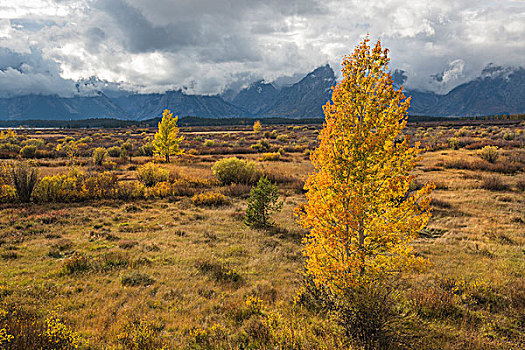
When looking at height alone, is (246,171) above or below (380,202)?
below

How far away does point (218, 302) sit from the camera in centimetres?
670

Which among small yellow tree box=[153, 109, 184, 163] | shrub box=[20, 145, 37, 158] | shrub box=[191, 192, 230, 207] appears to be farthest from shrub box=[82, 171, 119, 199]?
shrub box=[20, 145, 37, 158]

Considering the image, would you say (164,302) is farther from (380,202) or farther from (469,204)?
(469,204)

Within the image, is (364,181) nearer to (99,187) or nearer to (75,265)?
(75,265)

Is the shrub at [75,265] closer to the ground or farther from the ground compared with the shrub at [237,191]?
farther from the ground

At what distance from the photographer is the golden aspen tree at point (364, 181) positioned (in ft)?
16.7

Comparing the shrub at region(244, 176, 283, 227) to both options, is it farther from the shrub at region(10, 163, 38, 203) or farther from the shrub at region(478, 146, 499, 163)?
the shrub at region(478, 146, 499, 163)

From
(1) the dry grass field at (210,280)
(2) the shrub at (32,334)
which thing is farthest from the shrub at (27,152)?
(2) the shrub at (32,334)

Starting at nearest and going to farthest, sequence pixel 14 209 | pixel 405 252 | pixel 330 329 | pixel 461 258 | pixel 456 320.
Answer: pixel 405 252 → pixel 330 329 → pixel 456 320 → pixel 461 258 → pixel 14 209

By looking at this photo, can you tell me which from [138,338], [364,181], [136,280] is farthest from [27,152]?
[364,181]

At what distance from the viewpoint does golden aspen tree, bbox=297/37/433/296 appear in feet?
16.7

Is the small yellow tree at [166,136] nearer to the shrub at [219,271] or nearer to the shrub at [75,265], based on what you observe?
the shrub at [75,265]

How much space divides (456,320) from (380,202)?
3.52 m

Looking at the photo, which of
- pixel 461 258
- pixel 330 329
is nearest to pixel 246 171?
pixel 461 258
